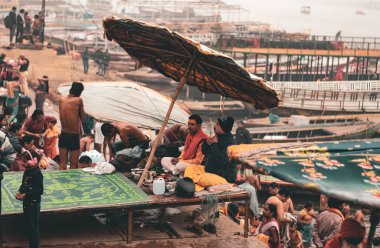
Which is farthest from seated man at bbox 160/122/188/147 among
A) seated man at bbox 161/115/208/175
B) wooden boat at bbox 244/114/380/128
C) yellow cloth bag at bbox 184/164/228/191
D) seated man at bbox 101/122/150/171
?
wooden boat at bbox 244/114/380/128

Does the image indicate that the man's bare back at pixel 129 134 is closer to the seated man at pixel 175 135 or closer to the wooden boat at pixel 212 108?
the seated man at pixel 175 135

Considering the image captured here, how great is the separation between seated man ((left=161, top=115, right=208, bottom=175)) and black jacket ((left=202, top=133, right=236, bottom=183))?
28cm

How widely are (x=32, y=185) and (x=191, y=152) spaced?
2.34 m

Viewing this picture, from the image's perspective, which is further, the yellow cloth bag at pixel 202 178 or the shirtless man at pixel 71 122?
the shirtless man at pixel 71 122

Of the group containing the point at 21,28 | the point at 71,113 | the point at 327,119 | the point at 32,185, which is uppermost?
the point at 21,28

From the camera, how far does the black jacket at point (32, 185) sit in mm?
6195

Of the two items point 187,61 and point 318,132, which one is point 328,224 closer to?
point 187,61

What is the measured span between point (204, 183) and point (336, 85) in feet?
109

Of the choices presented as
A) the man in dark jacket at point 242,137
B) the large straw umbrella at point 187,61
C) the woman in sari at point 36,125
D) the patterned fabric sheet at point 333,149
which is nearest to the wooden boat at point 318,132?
the man in dark jacket at point 242,137

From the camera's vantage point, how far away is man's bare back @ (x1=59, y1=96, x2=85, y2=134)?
868 cm

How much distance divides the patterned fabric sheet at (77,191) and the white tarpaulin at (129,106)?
240cm

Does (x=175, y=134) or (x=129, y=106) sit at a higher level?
(x=129, y=106)

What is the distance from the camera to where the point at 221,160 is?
24.6 ft

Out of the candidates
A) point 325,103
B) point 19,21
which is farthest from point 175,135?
point 325,103
